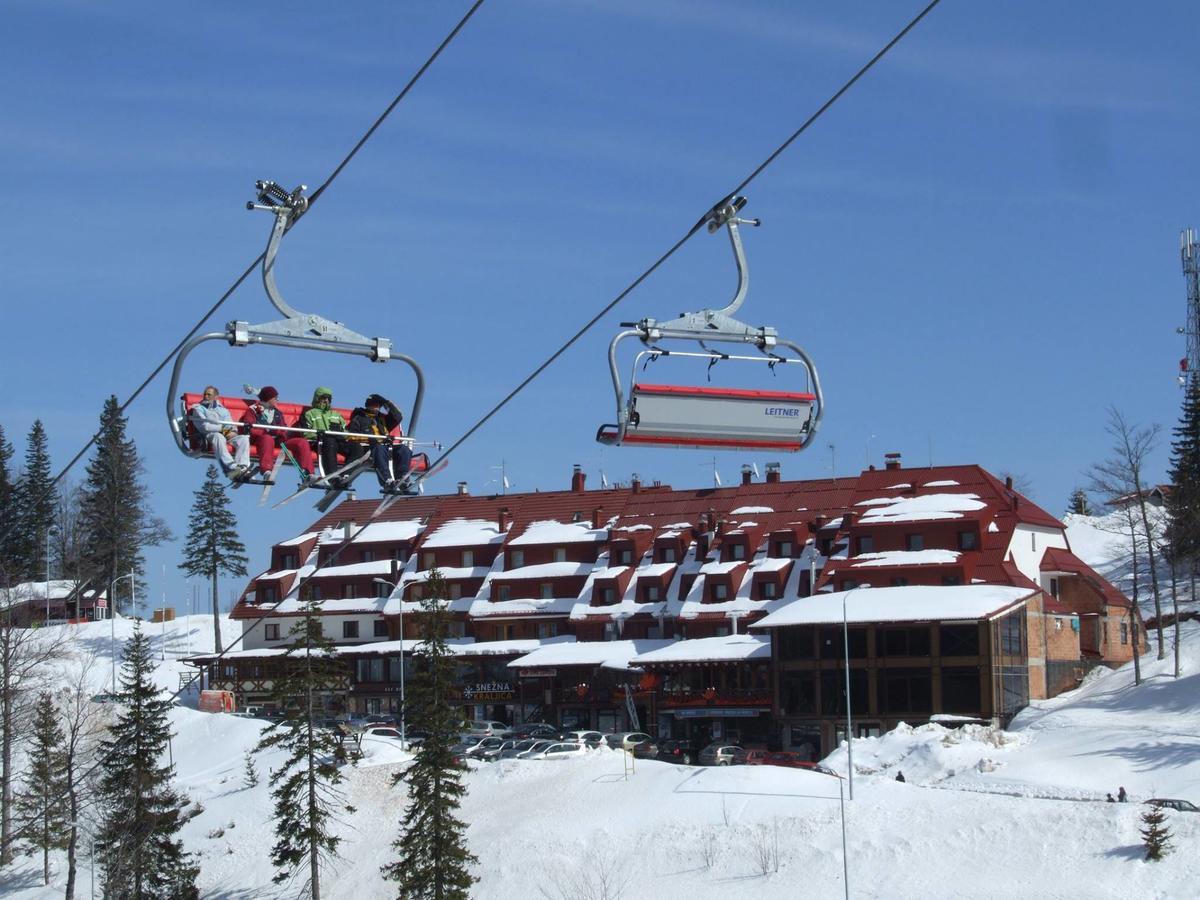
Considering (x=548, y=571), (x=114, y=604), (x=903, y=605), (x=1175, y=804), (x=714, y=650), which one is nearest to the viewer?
(x=1175, y=804)

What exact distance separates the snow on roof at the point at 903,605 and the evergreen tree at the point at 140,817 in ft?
83.0

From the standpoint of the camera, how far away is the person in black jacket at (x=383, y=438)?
65.3ft

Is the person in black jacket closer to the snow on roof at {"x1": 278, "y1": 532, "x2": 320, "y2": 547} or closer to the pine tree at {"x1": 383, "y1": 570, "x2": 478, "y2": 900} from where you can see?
the pine tree at {"x1": 383, "y1": 570, "x2": 478, "y2": 900}

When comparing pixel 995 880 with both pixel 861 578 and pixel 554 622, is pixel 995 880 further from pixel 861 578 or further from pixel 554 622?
pixel 554 622

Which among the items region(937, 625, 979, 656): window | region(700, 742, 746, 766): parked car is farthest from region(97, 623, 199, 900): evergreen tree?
region(937, 625, 979, 656): window

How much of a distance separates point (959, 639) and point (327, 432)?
50.6 meters

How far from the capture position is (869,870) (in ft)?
159

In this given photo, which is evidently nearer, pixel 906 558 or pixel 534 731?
pixel 906 558

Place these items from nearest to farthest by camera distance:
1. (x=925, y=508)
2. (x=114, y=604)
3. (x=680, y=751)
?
(x=680, y=751) < (x=925, y=508) < (x=114, y=604)

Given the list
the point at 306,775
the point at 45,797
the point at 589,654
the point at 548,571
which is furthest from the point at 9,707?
the point at 548,571

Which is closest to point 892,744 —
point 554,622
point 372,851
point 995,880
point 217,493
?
point 995,880

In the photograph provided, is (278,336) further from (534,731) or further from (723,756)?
(534,731)

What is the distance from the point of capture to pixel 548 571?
86.9 meters

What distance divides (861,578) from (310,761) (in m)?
27.4
